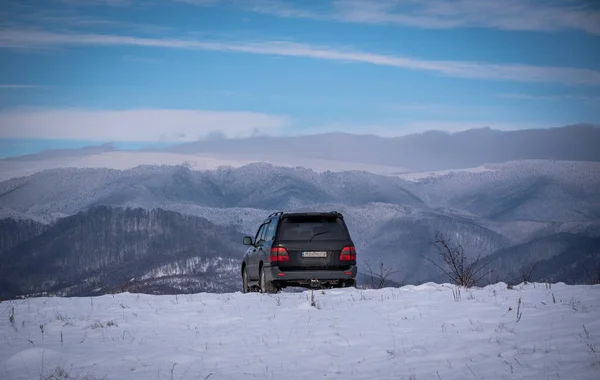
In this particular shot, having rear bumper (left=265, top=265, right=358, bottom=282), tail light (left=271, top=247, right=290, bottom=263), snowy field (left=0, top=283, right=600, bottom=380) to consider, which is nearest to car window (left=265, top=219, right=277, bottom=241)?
tail light (left=271, top=247, right=290, bottom=263)

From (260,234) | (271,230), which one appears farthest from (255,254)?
(271,230)

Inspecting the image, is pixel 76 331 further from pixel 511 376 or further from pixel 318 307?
pixel 511 376

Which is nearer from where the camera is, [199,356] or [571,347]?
[571,347]

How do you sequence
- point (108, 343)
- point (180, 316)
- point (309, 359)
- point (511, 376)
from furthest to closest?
1. point (180, 316)
2. point (108, 343)
3. point (309, 359)
4. point (511, 376)

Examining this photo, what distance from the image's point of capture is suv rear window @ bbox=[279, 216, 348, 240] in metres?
16.5

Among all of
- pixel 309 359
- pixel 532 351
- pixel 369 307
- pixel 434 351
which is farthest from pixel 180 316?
pixel 532 351

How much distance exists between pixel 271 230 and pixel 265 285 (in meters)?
1.31

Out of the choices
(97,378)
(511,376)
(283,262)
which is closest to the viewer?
(511,376)

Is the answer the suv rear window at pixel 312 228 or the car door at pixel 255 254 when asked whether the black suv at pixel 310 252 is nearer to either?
the suv rear window at pixel 312 228

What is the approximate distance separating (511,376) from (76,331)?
21.9ft

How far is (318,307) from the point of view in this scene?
12.6 m

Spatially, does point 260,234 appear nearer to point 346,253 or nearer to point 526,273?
point 346,253

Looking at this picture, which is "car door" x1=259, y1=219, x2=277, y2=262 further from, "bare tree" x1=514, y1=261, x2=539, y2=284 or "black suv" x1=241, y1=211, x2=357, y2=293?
"bare tree" x1=514, y1=261, x2=539, y2=284

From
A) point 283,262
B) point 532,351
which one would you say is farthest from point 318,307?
point 532,351
